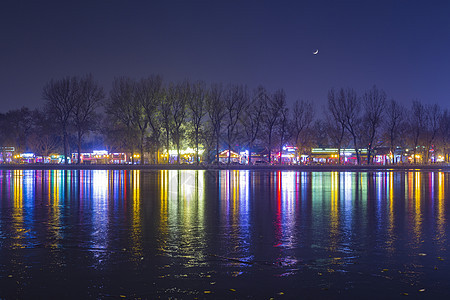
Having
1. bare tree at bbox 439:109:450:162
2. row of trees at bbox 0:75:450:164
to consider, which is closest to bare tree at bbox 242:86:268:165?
row of trees at bbox 0:75:450:164

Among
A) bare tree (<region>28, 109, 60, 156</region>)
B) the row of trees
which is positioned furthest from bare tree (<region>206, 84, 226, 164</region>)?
bare tree (<region>28, 109, 60, 156</region>)

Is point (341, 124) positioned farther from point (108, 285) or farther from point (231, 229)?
point (108, 285)

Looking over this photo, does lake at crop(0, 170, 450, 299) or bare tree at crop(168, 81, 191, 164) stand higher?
bare tree at crop(168, 81, 191, 164)

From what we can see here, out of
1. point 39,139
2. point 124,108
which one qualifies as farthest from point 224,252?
point 39,139

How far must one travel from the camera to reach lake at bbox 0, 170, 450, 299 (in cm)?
761

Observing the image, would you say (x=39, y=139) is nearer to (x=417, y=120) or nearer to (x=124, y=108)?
(x=124, y=108)

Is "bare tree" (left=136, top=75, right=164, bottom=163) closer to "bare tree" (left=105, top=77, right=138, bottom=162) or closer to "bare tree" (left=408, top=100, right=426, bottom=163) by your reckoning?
"bare tree" (left=105, top=77, right=138, bottom=162)

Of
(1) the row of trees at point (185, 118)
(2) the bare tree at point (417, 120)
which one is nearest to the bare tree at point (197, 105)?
(1) the row of trees at point (185, 118)

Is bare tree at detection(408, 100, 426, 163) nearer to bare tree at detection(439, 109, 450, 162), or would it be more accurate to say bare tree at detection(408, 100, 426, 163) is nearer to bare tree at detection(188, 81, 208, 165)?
bare tree at detection(439, 109, 450, 162)

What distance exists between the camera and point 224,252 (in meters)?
10.3

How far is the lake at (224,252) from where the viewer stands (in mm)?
7613

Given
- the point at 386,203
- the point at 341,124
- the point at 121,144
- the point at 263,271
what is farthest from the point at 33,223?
the point at 341,124

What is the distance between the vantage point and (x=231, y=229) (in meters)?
13.4

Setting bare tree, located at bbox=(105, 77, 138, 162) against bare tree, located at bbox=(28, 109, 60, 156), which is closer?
bare tree, located at bbox=(105, 77, 138, 162)
